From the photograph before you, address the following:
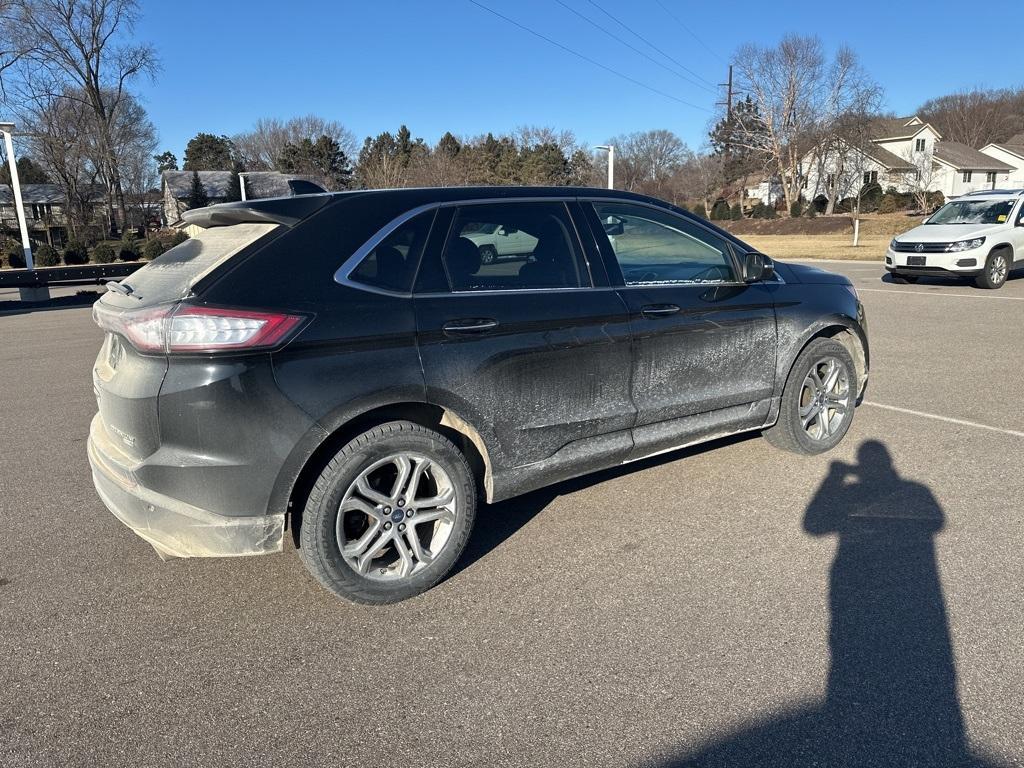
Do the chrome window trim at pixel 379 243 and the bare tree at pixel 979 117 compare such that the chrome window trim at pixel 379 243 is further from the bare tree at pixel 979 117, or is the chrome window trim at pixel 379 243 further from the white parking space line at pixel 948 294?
the bare tree at pixel 979 117

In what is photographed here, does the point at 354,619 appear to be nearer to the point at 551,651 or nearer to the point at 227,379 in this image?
the point at 551,651

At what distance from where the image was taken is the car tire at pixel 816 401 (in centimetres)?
495

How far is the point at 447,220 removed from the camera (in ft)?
11.6

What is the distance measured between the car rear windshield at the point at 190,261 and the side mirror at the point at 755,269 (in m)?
2.84

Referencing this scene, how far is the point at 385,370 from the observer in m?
3.17

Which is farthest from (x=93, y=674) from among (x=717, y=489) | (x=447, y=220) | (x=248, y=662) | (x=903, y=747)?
(x=717, y=489)

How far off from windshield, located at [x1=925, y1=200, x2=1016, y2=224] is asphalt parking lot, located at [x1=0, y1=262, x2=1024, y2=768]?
1323 cm

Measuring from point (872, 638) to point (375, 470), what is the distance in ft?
7.20

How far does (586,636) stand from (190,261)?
2400 millimetres

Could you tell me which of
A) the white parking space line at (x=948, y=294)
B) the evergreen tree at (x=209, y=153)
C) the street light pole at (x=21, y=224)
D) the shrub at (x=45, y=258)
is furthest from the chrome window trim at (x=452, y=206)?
the evergreen tree at (x=209, y=153)

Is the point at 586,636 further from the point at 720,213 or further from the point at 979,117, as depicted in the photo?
the point at 979,117

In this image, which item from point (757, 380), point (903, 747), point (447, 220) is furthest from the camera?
point (757, 380)

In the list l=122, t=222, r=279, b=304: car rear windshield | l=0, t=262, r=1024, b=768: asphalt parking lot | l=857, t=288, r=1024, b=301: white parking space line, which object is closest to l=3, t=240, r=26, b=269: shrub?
l=857, t=288, r=1024, b=301: white parking space line

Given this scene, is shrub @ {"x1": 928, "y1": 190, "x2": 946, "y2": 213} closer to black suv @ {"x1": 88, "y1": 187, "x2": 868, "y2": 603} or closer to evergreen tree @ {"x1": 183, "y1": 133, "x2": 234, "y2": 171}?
black suv @ {"x1": 88, "y1": 187, "x2": 868, "y2": 603}
